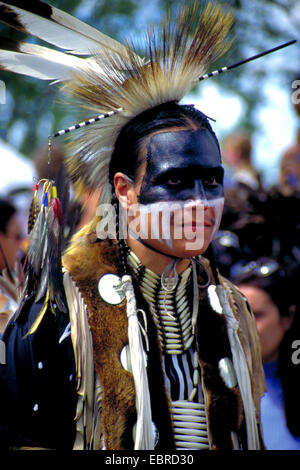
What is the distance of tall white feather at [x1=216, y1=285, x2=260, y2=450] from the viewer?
2.26m

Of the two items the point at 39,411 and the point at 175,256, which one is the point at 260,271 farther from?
the point at 39,411

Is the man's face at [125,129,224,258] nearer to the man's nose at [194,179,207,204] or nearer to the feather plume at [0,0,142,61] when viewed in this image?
the man's nose at [194,179,207,204]

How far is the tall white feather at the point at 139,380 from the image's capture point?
205cm

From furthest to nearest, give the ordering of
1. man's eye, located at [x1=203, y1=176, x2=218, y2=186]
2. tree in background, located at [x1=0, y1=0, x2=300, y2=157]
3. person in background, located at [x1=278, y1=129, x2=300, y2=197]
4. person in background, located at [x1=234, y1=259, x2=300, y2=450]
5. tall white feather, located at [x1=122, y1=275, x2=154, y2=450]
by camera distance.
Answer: tree in background, located at [x1=0, y1=0, x2=300, y2=157]
person in background, located at [x1=278, y1=129, x2=300, y2=197]
person in background, located at [x1=234, y1=259, x2=300, y2=450]
man's eye, located at [x1=203, y1=176, x2=218, y2=186]
tall white feather, located at [x1=122, y1=275, x2=154, y2=450]

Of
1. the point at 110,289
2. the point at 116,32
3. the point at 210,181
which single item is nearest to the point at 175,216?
the point at 210,181

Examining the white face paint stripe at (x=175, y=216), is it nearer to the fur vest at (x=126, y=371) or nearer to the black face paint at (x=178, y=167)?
the black face paint at (x=178, y=167)

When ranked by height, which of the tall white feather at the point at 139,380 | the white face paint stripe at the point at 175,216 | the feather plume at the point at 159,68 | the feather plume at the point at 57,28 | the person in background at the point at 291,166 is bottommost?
the tall white feather at the point at 139,380

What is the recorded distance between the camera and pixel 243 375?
2311 millimetres

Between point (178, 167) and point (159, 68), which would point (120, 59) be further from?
point (178, 167)

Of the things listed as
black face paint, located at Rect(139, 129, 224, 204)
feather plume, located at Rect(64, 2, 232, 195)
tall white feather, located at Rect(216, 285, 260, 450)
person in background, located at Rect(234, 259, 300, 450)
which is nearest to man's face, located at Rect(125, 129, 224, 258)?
black face paint, located at Rect(139, 129, 224, 204)

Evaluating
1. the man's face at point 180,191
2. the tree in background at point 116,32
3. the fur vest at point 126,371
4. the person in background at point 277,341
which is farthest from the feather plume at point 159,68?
the tree in background at point 116,32

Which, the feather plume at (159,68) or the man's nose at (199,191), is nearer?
the man's nose at (199,191)

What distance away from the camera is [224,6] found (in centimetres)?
242

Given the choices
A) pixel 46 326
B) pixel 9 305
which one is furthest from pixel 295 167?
pixel 46 326
